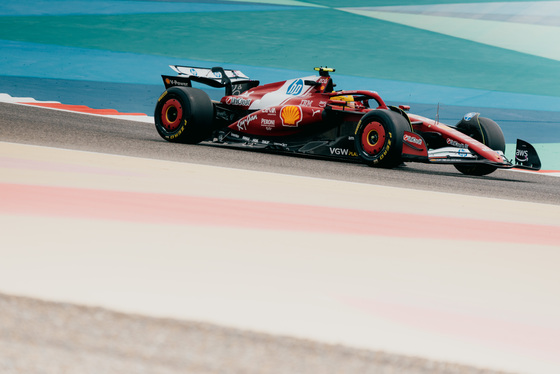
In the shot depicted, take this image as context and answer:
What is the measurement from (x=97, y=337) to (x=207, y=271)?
1.10m

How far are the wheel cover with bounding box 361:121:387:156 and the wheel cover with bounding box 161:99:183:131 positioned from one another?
2.95 metres

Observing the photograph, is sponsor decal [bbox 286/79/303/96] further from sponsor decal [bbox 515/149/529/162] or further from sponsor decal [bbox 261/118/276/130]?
sponsor decal [bbox 515/149/529/162]

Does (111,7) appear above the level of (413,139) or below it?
above

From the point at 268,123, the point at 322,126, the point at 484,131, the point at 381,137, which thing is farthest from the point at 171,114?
the point at 484,131

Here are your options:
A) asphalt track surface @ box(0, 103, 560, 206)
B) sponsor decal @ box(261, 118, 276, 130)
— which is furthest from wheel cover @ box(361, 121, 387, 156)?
sponsor decal @ box(261, 118, 276, 130)

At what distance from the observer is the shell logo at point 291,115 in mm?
11688

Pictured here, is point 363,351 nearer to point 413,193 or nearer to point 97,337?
point 97,337

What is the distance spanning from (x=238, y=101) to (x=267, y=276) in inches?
349

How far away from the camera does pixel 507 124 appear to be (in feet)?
63.2

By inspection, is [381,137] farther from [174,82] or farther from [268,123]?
[174,82]

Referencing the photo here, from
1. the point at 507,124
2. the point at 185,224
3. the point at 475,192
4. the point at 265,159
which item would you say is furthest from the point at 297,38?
the point at 185,224

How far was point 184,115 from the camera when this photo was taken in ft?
39.8

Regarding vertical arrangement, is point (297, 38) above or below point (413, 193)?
above

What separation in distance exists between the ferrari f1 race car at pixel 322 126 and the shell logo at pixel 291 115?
0.05 ft
